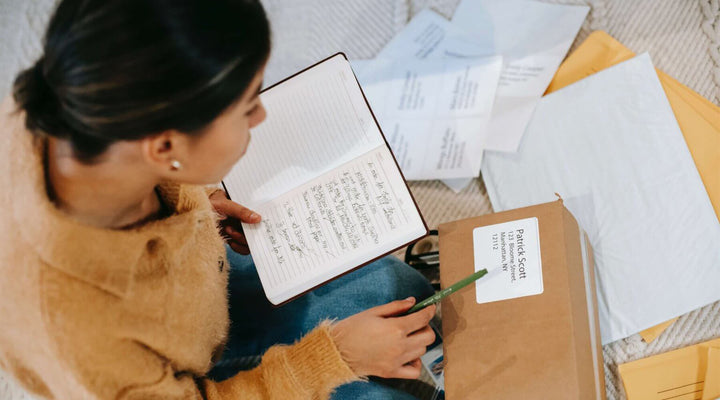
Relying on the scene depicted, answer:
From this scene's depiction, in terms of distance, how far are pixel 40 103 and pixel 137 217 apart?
0.46 ft

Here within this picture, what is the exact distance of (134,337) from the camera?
463 mm

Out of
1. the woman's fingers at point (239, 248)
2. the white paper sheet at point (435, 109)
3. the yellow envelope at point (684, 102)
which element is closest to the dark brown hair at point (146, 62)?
the woman's fingers at point (239, 248)

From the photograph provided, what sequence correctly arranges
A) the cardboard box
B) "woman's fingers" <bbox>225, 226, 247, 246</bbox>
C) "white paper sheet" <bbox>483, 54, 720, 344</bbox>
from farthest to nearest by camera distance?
1. "white paper sheet" <bbox>483, 54, 720, 344</bbox>
2. "woman's fingers" <bbox>225, 226, 247, 246</bbox>
3. the cardboard box

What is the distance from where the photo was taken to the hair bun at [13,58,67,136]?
1.35 ft

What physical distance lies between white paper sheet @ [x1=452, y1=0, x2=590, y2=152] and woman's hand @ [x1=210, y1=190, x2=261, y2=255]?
17.3 inches

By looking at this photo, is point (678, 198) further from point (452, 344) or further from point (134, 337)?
point (134, 337)

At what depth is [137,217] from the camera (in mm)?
521

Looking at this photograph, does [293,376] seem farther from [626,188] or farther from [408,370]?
[626,188]

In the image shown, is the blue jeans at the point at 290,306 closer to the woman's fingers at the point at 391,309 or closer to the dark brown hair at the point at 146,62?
the woman's fingers at the point at 391,309

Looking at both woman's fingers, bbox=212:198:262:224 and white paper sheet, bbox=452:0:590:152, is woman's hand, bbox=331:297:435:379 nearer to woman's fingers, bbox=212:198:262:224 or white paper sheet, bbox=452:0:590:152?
woman's fingers, bbox=212:198:262:224

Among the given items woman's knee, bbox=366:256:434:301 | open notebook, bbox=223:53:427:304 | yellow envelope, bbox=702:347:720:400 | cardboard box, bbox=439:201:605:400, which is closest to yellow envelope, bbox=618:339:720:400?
yellow envelope, bbox=702:347:720:400

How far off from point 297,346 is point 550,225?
29 cm

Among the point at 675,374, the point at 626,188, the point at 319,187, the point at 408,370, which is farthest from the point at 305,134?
the point at 675,374

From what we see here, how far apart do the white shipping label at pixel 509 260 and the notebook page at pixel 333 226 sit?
0.08m
